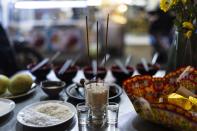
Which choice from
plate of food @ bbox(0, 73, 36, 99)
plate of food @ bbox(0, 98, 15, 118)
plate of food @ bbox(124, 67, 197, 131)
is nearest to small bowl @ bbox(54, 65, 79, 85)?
plate of food @ bbox(0, 73, 36, 99)

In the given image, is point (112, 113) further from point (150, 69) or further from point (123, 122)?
point (150, 69)

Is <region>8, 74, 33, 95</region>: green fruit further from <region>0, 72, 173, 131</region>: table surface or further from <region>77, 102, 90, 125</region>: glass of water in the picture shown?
<region>77, 102, 90, 125</region>: glass of water

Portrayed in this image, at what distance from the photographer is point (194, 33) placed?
1.13 m

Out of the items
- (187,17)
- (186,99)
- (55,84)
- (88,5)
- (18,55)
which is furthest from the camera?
(18,55)

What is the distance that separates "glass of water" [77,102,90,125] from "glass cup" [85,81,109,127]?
2 centimetres

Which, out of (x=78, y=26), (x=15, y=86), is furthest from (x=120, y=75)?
(x=78, y=26)

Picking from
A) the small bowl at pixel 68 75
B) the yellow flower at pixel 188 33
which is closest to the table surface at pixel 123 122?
the small bowl at pixel 68 75

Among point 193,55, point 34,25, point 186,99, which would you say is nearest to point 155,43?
point 34,25

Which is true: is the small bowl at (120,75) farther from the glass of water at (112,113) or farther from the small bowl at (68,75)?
the glass of water at (112,113)

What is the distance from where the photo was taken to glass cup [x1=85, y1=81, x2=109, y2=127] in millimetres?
847

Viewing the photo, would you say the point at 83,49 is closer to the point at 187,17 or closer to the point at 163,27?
the point at 163,27

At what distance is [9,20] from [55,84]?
82.6 inches

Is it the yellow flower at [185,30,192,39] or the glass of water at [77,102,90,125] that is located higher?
the yellow flower at [185,30,192,39]

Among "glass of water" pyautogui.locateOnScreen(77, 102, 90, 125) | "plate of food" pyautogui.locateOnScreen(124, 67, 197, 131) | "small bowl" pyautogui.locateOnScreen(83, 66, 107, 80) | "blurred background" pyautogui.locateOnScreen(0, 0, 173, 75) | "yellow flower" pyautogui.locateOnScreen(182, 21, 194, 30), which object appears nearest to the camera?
"plate of food" pyautogui.locateOnScreen(124, 67, 197, 131)
